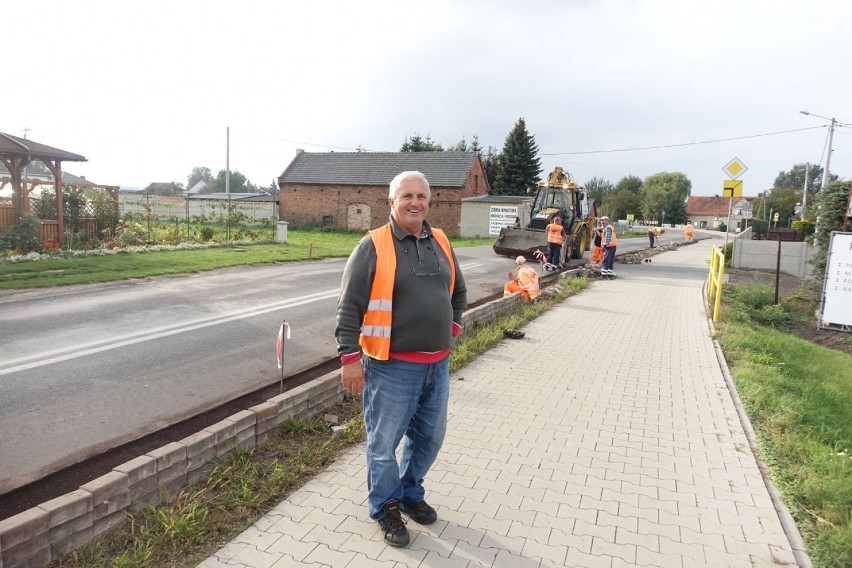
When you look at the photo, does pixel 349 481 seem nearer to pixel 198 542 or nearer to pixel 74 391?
pixel 198 542

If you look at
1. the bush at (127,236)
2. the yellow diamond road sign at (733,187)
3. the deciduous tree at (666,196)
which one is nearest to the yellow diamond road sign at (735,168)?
the yellow diamond road sign at (733,187)

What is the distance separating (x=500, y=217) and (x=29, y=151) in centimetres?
2579

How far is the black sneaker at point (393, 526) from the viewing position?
3.11m

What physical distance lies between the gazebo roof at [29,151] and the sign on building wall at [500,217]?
2404cm

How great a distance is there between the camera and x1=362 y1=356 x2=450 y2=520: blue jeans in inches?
123

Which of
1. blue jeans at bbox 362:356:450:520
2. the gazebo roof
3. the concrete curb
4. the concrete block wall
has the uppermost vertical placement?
the gazebo roof

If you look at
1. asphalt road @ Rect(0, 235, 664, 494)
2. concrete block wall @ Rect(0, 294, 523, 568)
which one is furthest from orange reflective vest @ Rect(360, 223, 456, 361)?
asphalt road @ Rect(0, 235, 664, 494)

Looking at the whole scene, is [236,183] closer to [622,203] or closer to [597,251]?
[622,203]

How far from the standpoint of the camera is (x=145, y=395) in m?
5.23

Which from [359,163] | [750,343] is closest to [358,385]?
[750,343]

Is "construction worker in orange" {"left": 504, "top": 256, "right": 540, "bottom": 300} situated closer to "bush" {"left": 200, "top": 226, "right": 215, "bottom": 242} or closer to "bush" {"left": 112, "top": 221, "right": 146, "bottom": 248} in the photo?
"bush" {"left": 112, "top": 221, "right": 146, "bottom": 248}

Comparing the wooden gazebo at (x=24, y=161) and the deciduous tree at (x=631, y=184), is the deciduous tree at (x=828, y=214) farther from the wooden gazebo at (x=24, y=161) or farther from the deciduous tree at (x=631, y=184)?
the deciduous tree at (x=631, y=184)

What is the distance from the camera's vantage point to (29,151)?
16.8m

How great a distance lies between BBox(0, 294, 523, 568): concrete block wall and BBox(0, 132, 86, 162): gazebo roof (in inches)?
676
